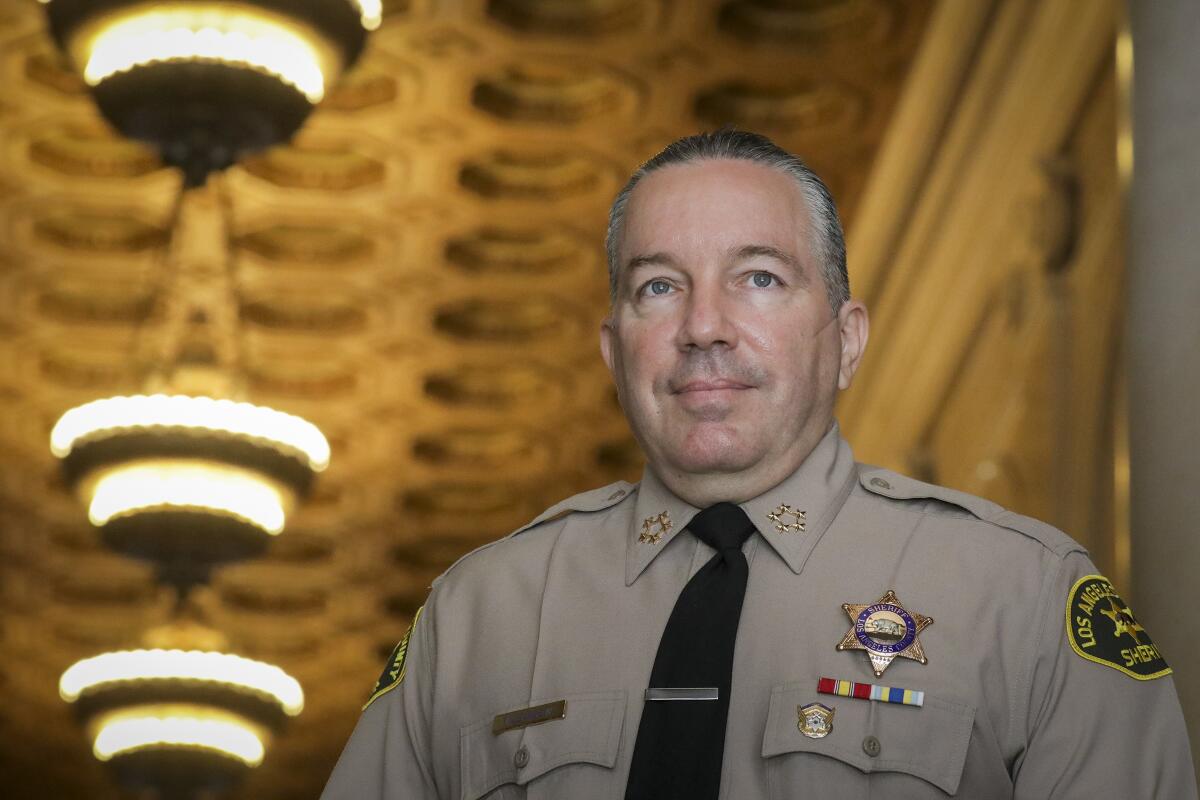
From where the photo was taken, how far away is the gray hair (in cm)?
214

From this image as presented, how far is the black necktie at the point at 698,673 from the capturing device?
5.84 ft

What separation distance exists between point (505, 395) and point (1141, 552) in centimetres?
998

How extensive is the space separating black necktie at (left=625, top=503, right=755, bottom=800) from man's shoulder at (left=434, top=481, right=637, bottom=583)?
0.24 m

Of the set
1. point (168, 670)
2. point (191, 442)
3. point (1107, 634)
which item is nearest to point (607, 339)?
point (1107, 634)

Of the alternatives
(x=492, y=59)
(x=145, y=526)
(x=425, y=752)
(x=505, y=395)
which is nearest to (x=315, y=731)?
(x=505, y=395)

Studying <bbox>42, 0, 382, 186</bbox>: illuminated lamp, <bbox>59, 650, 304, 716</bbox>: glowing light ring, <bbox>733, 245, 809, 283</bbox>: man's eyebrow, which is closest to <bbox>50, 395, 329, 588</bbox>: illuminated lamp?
<bbox>42, 0, 382, 186</bbox>: illuminated lamp

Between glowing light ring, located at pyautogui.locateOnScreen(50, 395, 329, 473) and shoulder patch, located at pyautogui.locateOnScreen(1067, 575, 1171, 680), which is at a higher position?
glowing light ring, located at pyautogui.locateOnScreen(50, 395, 329, 473)

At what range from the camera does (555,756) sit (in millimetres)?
1855

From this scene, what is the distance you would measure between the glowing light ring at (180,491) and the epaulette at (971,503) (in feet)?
28.3

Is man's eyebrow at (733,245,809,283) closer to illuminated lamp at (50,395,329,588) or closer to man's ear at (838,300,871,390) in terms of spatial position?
man's ear at (838,300,871,390)

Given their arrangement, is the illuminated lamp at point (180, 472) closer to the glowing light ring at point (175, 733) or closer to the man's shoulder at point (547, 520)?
the glowing light ring at point (175, 733)

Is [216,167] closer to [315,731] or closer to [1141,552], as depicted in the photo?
[1141,552]

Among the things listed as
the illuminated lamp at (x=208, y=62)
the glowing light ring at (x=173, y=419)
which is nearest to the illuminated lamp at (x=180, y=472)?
the glowing light ring at (x=173, y=419)

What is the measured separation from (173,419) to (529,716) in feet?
28.5
